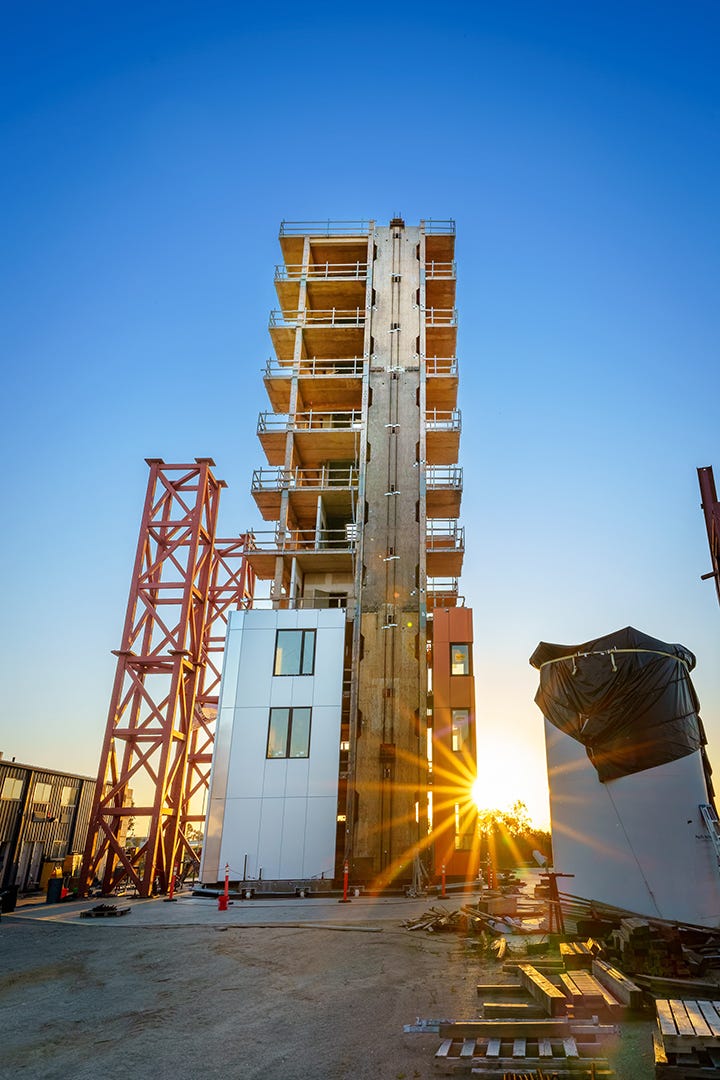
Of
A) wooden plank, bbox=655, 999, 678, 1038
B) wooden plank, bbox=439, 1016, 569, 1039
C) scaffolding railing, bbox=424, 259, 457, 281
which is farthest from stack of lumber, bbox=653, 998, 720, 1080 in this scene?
scaffolding railing, bbox=424, 259, 457, 281

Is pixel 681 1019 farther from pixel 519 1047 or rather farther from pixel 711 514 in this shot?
pixel 711 514

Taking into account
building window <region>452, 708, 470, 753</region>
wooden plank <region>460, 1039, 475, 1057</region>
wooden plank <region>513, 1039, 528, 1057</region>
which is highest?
building window <region>452, 708, 470, 753</region>

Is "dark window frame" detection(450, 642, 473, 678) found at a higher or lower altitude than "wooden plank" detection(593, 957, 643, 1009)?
higher

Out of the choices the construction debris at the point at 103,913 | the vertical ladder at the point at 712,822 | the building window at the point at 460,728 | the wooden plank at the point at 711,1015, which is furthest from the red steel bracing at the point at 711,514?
the construction debris at the point at 103,913

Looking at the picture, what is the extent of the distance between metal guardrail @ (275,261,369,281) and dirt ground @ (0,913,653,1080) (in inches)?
1229

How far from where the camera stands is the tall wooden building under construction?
2436 centimetres

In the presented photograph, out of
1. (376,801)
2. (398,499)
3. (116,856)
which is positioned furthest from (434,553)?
(116,856)

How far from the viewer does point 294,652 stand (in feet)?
88.2

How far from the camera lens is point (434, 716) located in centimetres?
2797

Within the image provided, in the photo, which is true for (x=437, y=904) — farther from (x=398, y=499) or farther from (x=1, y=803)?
(x=1, y=803)

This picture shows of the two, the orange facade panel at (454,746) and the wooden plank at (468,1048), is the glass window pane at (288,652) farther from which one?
the wooden plank at (468,1048)

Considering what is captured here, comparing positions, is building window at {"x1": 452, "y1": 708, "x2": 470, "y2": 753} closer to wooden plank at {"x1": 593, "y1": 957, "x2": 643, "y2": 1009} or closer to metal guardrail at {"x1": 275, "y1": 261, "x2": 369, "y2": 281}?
wooden plank at {"x1": 593, "y1": 957, "x2": 643, "y2": 1009}

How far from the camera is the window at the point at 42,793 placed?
95.7ft

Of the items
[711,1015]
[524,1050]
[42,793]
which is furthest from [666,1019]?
[42,793]
